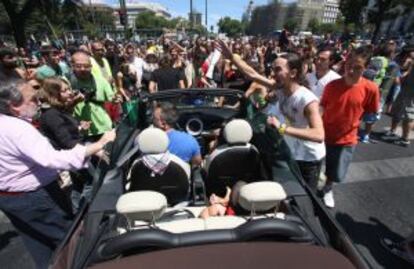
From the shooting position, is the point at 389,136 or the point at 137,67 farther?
the point at 137,67

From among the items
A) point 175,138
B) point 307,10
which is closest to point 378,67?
point 175,138

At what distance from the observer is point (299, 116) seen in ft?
10.1

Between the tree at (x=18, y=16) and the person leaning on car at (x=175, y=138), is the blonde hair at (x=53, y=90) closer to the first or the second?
the person leaning on car at (x=175, y=138)

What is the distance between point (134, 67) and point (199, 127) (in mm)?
5818

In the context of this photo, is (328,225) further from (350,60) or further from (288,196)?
(350,60)

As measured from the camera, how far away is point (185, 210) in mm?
2547

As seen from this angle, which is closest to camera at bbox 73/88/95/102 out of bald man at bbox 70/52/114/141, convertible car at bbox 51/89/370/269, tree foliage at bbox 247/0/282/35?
bald man at bbox 70/52/114/141

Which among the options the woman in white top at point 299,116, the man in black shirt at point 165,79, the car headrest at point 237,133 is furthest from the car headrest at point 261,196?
the man in black shirt at point 165,79

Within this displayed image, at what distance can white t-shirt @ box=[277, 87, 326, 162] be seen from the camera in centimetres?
298

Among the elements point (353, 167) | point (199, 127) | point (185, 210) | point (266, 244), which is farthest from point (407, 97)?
point (266, 244)

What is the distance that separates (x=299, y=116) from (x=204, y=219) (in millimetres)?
1603

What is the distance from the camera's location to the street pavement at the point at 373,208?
3.40 metres

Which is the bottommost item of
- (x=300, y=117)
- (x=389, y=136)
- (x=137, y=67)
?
(x=389, y=136)

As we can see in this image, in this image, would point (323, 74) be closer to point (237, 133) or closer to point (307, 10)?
point (237, 133)
